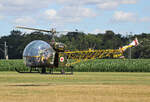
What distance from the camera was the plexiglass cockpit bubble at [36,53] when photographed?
1291 inches

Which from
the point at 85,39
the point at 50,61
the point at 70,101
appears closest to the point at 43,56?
the point at 50,61

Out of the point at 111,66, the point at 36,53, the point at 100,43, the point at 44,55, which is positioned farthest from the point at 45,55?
the point at 100,43

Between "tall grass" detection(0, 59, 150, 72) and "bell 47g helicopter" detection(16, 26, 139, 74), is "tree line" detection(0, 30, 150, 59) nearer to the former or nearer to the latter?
"tall grass" detection(0, 59, 150, 72)

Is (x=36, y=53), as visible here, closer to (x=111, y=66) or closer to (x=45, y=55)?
(x=45, y=55)

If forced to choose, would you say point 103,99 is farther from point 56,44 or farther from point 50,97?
point 56,44

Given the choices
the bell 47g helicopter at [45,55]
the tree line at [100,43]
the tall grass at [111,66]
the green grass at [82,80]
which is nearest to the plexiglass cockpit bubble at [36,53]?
the bell 47g helicopter at [45,55]

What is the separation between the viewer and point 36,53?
32.8 metres

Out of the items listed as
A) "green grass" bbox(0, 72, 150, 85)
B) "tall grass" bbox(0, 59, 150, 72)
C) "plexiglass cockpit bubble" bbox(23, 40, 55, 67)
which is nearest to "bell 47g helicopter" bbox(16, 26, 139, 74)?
"plexiglass cockpit bubble" bbox(23, 40, 55, 67)

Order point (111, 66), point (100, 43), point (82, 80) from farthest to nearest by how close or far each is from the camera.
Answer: point (100, 43) < point (111, 66) < point (82, 80)

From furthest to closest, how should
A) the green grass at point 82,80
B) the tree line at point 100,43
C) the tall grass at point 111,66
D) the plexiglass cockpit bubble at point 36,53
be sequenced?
the tree line at point 100,43
the tall grass at point 111,66
the green grass at point 82,80
the plexiglass cockpit bubble at point 36,53

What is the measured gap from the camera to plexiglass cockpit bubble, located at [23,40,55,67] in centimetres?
3278

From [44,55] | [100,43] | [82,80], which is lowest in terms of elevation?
[82,80]

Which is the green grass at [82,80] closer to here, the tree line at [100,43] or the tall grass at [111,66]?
the tall grass at [111,66]

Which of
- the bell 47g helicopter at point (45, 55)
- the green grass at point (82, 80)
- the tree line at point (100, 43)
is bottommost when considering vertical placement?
the green grass at point (82, 80)
